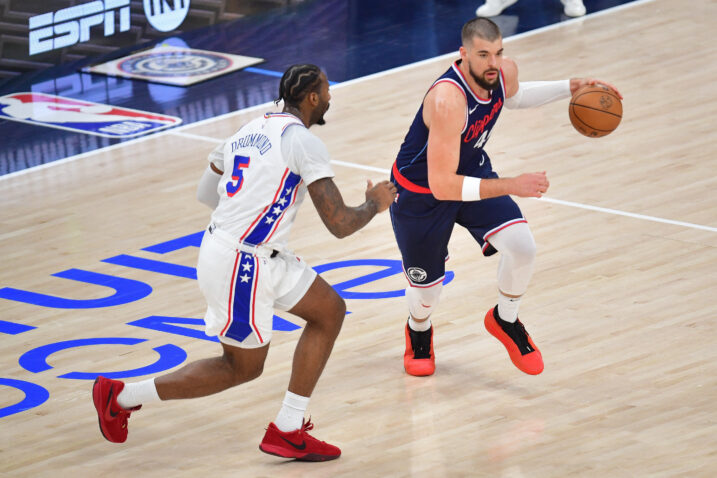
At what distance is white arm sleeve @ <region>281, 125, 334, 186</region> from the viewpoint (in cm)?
523

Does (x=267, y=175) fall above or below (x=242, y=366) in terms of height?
above

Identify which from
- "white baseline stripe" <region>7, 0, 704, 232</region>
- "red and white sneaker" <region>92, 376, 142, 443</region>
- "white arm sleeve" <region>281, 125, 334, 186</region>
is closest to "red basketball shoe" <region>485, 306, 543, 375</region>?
"white arm sleeve" <region>281, 125, 334, 186</region>

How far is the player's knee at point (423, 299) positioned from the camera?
645 cm

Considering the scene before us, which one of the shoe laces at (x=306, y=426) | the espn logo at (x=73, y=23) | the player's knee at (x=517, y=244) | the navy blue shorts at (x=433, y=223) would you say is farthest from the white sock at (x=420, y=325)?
the espn logo at (x=73, y=23)

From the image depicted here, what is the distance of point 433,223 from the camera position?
630 cm

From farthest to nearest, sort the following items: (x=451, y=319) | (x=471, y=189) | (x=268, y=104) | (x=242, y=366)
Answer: (x=268, y=104) → (x=451, y=319) → (x=471, y=189) → (x=242, y=366)

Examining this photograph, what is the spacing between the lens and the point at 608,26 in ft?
45.0

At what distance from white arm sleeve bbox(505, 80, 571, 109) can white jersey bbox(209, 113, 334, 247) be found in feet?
5.00

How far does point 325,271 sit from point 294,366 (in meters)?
2.51

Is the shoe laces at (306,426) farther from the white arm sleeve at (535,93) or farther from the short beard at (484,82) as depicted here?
the white arm sleeve at (535,93)

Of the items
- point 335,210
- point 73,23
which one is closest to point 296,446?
point 335,210

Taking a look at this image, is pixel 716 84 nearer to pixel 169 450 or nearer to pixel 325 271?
pixel 325 271

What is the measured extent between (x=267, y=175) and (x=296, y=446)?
1.11 meters

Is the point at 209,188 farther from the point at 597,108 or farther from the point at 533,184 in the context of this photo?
the point at 597,108
